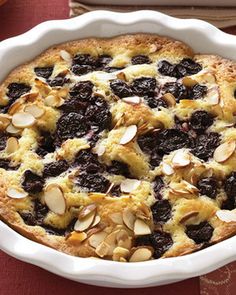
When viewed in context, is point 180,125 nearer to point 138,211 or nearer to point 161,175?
point 161,175

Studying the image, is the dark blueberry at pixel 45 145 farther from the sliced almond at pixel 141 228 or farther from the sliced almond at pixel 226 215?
the sliced almond at pixel 226 215

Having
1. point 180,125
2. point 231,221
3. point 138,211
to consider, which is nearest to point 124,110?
point 180,125

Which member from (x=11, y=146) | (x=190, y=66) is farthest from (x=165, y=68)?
(x=11, y=146)

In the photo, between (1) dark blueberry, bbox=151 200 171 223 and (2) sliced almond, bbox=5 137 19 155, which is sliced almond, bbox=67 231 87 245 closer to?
(1) dark blueberry, bbox=151 200 171 223

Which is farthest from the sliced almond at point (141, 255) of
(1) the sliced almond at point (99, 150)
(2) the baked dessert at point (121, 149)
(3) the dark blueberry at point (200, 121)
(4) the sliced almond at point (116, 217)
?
(3) the dark blueberry at point (200, 121)

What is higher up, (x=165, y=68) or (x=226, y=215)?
(x=165, y=68)

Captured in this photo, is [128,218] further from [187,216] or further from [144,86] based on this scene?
[144,86]
